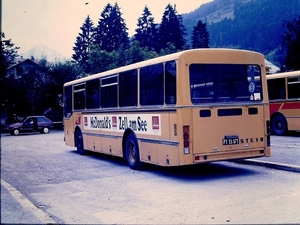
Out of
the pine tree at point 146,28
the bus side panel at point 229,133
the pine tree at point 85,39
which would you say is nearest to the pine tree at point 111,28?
the pine tree at point 85,39

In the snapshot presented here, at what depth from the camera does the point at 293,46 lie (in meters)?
29.7

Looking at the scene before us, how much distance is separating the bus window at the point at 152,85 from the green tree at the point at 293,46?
22.3m

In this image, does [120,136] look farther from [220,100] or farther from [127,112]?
[220,100]

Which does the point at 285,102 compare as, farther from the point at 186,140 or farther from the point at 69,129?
the point at 186,140

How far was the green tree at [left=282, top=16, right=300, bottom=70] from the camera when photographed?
28.8 m

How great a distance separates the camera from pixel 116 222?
532cm

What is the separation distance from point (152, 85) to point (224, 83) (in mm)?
1646

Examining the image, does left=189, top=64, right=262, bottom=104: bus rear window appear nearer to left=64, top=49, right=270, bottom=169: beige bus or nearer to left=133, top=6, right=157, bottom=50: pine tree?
left=64, top=49, right=270, bottom=169: beige bus

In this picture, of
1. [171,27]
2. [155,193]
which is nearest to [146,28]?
[171,27]

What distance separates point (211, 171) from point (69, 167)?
409 centimetres

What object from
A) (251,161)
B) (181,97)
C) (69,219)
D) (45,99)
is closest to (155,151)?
(181,97)

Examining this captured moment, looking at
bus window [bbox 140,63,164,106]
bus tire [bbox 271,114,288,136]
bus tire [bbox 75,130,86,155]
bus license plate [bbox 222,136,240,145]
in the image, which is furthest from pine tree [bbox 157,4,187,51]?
bus tire [bbox 271,114,288,136]

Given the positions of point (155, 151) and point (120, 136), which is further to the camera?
point (120, 136)

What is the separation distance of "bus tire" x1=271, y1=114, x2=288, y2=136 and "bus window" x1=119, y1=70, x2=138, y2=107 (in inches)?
414
